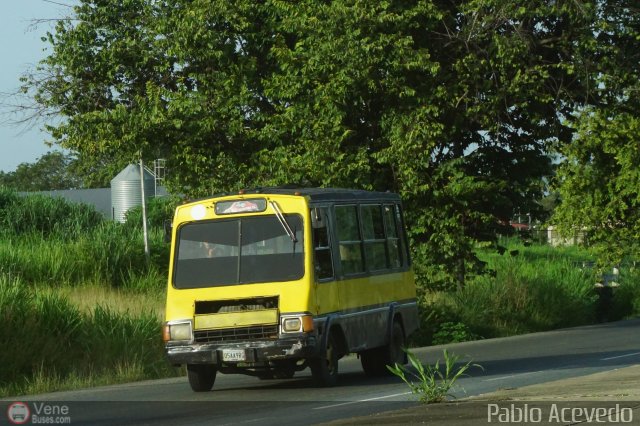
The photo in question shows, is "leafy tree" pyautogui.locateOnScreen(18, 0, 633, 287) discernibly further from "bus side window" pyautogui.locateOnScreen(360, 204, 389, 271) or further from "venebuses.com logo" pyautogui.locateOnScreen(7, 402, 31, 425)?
"venebuses.com logo" pyautogui.locateOnScreen(7, 402, 31, 425)

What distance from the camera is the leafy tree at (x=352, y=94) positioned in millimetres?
26375

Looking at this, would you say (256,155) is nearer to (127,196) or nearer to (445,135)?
(445,135)

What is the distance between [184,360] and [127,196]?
55.2 m

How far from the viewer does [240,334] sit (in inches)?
613

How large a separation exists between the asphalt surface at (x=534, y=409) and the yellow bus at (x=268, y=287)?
3303 millimetres

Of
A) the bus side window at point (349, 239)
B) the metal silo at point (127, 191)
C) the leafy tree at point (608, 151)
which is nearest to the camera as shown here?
the bus side window at point (349, 239)

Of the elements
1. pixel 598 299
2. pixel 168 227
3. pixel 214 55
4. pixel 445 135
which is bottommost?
pixel 598 299

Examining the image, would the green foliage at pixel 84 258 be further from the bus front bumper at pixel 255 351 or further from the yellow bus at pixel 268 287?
the bus front bumper at pixel 255 351

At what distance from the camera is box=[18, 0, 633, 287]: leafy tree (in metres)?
26.4

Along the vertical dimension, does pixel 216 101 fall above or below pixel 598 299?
above

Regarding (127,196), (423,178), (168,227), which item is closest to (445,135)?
(423,178)

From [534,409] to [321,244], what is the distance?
5.66 meters

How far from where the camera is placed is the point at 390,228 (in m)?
19.1

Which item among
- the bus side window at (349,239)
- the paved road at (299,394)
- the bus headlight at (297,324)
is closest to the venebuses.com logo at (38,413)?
the paved road at (299,394)
